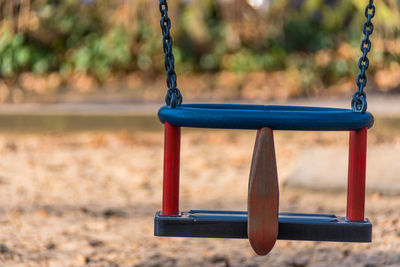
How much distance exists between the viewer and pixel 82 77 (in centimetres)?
666

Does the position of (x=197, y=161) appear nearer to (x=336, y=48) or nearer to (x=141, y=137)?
(x=141, y=137)

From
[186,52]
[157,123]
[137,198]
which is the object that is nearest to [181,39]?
[186,52]

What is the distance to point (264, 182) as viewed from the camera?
5.31ft

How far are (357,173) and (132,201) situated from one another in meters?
1.88

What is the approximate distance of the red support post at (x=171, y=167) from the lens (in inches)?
65.6

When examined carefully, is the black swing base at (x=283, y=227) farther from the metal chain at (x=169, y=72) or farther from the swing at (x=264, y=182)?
the metal chain at (x=169, y=72)

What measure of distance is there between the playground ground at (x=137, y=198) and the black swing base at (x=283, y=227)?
617mm

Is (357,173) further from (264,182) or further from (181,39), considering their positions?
(181,39)

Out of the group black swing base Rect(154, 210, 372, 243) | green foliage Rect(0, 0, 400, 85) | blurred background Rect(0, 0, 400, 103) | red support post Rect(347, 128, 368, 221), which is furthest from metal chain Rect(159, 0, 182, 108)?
green foliage Rect(0, 0, 400, 85)

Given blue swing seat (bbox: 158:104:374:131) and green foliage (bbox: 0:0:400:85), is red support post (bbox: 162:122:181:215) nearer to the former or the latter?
blue swing seat (bbox: 158:104:374:131)

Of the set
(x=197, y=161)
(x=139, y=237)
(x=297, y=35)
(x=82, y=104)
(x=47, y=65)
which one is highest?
(x=297, y=35)

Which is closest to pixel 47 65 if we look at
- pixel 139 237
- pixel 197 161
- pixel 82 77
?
pixel 82 77

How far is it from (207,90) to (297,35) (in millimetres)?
1496

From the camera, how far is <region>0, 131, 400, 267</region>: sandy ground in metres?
2.35
